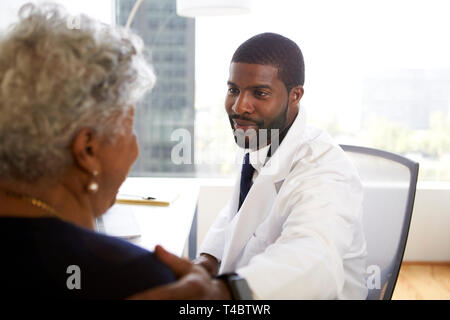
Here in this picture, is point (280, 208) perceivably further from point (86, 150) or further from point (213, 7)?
point (213, 7)

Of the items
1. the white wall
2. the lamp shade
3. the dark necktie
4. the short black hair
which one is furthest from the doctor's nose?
the white wall

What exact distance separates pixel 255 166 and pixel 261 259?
25.0 inches

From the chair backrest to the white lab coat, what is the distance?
4 cm

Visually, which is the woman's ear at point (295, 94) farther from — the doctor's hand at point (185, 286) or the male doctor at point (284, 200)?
the doctor's hand at point (185, 286)

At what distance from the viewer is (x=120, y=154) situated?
2.55 ft

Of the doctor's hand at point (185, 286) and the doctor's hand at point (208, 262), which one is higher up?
the doctor's hand at point (185, 286)

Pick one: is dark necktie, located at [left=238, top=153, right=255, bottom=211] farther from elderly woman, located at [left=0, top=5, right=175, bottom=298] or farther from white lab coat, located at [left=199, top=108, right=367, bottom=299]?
elderly woman, located at [left=0, top=5, right=175, bottom=298]

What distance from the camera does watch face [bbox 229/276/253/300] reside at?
0.81 meters

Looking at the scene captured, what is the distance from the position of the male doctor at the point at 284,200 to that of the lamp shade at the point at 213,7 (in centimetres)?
50

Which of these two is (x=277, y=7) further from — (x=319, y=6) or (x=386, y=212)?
(x=386, y=212)

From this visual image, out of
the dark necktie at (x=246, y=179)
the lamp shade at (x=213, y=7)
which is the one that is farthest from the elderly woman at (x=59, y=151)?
the lamp shade at (x=213, y=7)

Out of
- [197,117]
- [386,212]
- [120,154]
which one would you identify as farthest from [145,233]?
[197,117]

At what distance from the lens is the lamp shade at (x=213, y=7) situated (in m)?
→ 1.84
